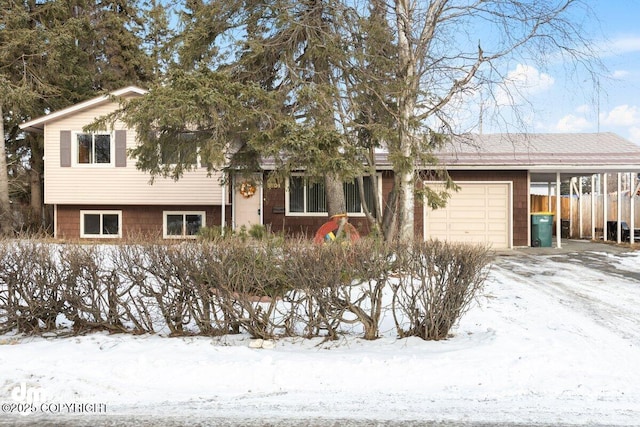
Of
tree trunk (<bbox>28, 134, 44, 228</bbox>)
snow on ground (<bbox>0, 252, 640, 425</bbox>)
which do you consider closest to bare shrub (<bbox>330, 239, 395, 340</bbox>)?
snow on ground (<bbox>0, 252, 640, 425</bbox>)

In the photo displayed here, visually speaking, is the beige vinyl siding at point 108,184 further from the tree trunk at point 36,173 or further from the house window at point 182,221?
the tree trunk at point 36,173

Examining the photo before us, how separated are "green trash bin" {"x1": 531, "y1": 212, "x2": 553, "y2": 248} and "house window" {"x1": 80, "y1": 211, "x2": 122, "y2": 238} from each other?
13988 mm

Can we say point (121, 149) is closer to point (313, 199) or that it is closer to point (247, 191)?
point (247, 191)

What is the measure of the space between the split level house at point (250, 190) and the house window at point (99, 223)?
0.12 ft

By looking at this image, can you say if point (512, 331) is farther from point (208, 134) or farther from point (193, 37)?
point (193, 37)

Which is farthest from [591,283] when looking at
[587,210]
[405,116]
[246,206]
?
[587,210]

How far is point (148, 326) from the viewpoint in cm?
596

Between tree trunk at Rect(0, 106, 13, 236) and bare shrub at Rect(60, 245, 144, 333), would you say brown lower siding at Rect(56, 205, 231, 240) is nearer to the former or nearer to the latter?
tree trunk at Rect(0, 106, 13, 236)

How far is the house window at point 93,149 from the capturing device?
17.5 metres

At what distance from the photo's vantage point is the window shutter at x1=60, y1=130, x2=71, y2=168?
56.9 feet

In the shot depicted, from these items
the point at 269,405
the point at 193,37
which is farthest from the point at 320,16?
the point at 269,405

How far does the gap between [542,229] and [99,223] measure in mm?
14974

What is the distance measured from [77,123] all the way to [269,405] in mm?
15878

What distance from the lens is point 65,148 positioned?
17.4 m
